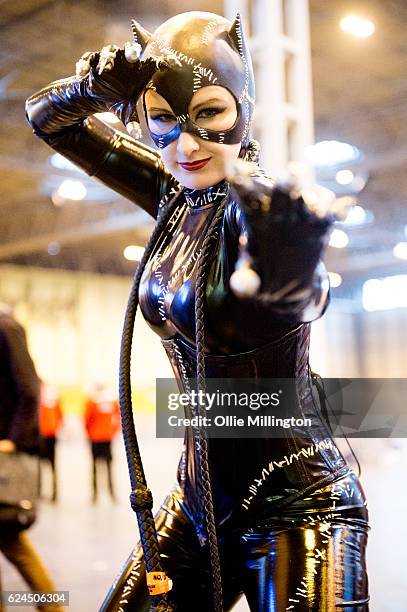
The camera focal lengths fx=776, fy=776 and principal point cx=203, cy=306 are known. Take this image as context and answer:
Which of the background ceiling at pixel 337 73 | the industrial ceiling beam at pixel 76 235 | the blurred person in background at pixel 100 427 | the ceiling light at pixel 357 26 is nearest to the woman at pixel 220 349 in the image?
the background ceiling at pixel 337 73

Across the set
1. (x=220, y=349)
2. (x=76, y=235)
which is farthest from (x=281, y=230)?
(x=76, y=235)

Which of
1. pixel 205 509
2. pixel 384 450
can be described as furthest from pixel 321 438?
pixel 384 450

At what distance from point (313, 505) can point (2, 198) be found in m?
7.35

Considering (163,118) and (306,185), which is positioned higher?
(163,118)

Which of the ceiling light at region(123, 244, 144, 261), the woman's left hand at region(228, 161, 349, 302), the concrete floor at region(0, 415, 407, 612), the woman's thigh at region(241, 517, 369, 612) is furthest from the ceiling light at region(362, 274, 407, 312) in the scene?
the ceiling light at region(123, 244, 144, 261)

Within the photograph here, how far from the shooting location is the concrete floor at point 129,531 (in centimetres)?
278

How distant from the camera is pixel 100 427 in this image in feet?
17.1

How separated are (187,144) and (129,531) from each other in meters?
3.54

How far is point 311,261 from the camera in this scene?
680mm

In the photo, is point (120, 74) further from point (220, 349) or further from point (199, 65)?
point (220, 349)

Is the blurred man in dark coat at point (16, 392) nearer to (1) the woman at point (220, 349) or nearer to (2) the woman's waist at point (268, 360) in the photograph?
(1) the woman at point (220, 349)

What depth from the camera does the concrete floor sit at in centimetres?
278

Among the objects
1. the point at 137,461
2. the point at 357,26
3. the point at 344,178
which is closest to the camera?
the point at 137,461

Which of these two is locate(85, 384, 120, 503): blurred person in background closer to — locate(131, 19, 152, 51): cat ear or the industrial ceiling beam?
the industrial ceiling beam
